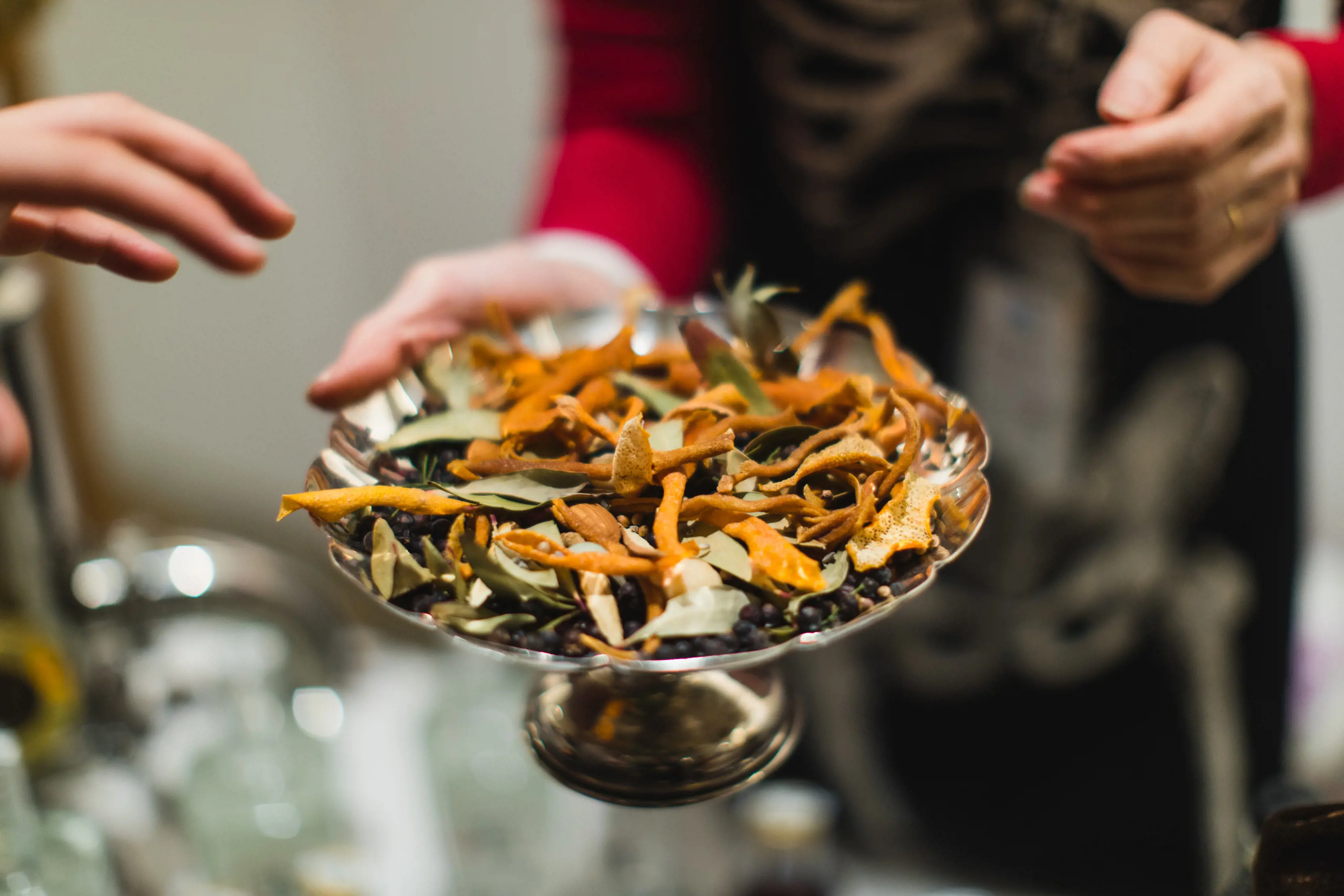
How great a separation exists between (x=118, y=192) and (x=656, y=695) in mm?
250

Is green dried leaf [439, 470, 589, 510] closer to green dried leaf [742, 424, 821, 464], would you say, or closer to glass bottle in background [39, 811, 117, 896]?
green dried leaf [742, 424, 821, 464]

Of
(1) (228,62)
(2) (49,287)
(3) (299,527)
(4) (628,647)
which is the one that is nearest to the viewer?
(4) (628,647)

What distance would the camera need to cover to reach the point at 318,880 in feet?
1.94

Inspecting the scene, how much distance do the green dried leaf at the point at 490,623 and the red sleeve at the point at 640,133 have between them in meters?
0.44

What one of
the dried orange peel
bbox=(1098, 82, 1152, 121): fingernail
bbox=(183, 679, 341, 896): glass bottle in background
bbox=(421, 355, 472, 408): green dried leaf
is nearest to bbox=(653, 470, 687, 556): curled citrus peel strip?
the dried orange peel

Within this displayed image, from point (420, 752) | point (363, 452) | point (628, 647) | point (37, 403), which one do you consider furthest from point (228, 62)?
point (628, 647)

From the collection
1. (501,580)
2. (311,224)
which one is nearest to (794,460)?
(501,580)

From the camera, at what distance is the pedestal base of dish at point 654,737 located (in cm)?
36

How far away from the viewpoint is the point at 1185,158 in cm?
40

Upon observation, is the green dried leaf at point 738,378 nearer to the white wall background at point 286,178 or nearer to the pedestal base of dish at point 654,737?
the pedestal base of dish at point 654,737

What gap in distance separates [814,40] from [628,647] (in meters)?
0.52

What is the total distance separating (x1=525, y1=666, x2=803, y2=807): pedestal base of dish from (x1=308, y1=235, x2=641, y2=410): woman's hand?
15 centimetres

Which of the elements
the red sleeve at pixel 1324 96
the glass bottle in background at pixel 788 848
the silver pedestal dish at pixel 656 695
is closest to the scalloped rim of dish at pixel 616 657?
the silver pedestal dish at pixel 656 695

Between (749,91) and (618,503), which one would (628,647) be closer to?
(618,503)
